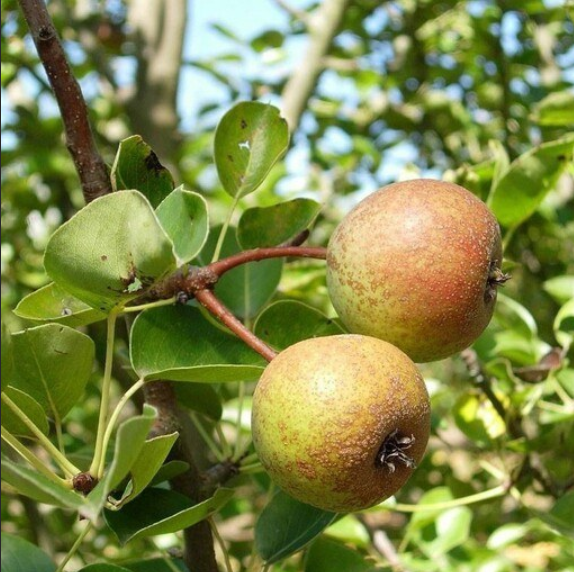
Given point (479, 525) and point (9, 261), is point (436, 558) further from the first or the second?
point (9, 261)

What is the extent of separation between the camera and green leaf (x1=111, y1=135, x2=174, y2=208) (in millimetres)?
885

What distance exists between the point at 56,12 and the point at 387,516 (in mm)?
2794

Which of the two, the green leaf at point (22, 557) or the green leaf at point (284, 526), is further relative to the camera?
the green leaf at point (284, 526)

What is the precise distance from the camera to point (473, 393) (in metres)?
1.48

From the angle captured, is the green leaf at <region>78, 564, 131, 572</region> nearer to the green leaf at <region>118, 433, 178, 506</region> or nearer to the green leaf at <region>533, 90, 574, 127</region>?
the green leaf at <region>118, 433, 178, 506</region>

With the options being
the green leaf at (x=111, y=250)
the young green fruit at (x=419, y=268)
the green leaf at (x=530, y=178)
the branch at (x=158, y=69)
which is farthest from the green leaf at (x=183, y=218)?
the branch at (x=158, y=69)

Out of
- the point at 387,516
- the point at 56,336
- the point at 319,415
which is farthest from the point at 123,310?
the point at 387,516

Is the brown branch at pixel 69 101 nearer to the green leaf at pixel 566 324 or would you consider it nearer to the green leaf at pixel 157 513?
the green leaf at pixel 157 513

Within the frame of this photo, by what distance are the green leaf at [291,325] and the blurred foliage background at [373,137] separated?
59 cm

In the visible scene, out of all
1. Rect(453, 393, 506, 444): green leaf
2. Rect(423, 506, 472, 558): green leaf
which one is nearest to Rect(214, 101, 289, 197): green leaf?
Rect(453, 393, 506, 444): green leaf

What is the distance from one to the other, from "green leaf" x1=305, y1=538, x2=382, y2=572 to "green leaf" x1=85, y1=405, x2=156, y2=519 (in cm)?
52

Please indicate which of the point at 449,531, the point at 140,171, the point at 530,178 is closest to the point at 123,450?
the point at 140,171

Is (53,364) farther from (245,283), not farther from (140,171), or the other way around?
(245,283)

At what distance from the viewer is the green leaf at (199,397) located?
106cm
